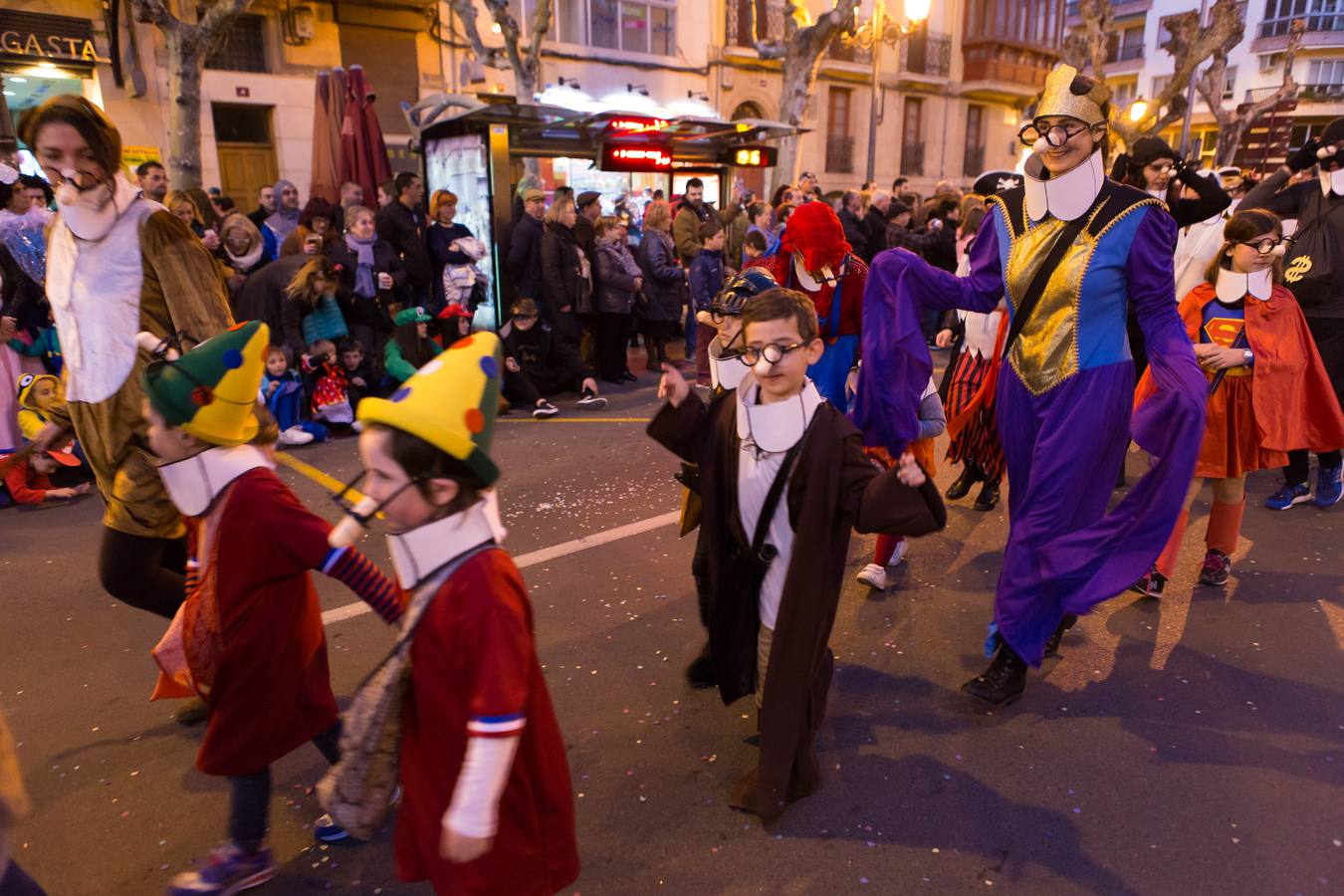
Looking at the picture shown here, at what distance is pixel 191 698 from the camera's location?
3424mm

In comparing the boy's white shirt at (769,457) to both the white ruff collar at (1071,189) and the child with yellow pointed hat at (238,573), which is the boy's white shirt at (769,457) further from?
the white ruff collar at (1071,189)

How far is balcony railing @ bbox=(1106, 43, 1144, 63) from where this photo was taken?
1803 inches

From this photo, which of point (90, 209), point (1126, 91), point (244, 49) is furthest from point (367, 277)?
point (1126, 91)

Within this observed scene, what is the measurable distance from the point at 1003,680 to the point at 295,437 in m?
5.74

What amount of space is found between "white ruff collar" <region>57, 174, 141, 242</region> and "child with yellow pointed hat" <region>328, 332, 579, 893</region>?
1801mm

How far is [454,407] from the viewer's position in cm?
171

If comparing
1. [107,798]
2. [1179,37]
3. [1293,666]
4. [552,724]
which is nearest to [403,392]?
[552,724]

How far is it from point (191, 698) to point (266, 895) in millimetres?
1235

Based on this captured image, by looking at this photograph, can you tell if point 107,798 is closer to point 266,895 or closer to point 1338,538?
point 266,895

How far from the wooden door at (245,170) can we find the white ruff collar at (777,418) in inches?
673

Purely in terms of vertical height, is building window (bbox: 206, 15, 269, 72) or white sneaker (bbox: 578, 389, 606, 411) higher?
building window (bbox: 206, 15, 269, 72)

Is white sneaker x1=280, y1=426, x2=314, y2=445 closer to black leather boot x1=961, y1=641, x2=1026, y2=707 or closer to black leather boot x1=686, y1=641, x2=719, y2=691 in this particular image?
black leather boot x1=686, y1=641, x2=719, y2=691

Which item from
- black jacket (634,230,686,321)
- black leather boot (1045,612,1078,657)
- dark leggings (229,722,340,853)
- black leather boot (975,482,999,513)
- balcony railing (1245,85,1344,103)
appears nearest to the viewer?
dark leggings (229,722,340,853)

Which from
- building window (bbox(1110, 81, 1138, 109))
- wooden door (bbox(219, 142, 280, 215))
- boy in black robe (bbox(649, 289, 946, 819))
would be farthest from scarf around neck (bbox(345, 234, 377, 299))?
building window (bbox(1110, 81, 1138, 109))
